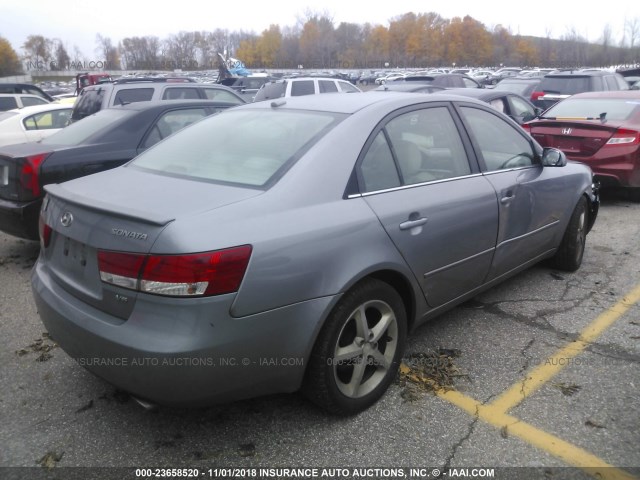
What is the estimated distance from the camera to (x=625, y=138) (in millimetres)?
7125

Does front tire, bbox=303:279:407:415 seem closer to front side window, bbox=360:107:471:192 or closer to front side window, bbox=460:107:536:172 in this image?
front side window, bbox=360:107:471:192

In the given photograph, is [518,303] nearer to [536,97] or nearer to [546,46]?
[536,97]

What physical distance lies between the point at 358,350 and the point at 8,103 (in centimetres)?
1298

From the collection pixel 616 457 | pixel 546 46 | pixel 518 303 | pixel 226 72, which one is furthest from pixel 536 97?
pixel 546 46

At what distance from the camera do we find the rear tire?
15.5 feet

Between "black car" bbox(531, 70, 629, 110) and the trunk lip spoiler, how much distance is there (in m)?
12.6

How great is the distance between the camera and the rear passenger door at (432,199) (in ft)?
9.62

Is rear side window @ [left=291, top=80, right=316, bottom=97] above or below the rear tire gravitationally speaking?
above

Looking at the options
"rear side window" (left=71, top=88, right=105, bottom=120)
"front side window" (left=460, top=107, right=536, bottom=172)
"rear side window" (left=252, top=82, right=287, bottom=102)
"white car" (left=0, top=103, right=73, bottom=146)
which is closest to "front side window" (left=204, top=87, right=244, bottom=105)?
"rear side window" (left=71, top=88, right=105, bottom=120)

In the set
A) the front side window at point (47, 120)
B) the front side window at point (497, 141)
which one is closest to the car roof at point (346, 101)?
the front side window at point (497, 141)

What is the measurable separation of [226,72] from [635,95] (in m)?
24.7

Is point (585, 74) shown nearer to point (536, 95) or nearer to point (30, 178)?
point (536, 95)

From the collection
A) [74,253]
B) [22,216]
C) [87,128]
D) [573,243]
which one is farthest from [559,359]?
[87,128]

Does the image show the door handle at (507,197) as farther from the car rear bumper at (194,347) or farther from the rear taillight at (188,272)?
the rear taillight at (188,272)
